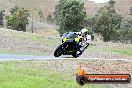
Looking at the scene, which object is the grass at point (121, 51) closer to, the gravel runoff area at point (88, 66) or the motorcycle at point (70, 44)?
the gravel runoff area at point (88, 66)

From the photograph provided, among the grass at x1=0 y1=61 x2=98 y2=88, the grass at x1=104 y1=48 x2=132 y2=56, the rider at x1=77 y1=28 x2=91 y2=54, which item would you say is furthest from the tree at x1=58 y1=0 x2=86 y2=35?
Answer: the rider at x1=77 y1=28 x2=91 y2=54

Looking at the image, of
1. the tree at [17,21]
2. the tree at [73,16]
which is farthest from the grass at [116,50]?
the tree at [17,21]

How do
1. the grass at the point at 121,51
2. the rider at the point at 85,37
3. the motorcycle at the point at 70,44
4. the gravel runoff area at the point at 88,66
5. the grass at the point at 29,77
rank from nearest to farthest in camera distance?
the rider at the point at 85,37 < the grass at the point at 29,77 < the motorcycle at the point at 70,44 < the gravel runoff area at the point at 88,66 < the grass at the point at 121,51

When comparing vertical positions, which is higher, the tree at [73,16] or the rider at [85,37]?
the rider at [85,37]

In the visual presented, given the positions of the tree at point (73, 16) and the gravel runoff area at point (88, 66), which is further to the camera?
the tree at point (73, 16)

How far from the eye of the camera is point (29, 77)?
2247 cm

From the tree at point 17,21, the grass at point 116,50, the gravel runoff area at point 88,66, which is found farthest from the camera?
the tree at point 17,21

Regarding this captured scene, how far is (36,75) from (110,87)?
499 cm

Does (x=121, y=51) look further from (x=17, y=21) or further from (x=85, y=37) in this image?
(x=17, y=21)

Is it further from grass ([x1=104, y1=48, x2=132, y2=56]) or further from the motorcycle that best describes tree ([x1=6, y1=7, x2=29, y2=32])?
the motorcycle

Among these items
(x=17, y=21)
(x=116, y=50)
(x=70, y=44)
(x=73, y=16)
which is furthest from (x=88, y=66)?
(x=17, y=21)

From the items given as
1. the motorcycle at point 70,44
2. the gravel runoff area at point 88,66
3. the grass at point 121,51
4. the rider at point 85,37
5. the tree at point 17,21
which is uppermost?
the rider at point 85,37

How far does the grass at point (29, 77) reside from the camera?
20781mm

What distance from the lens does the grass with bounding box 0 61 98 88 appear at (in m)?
20.8
